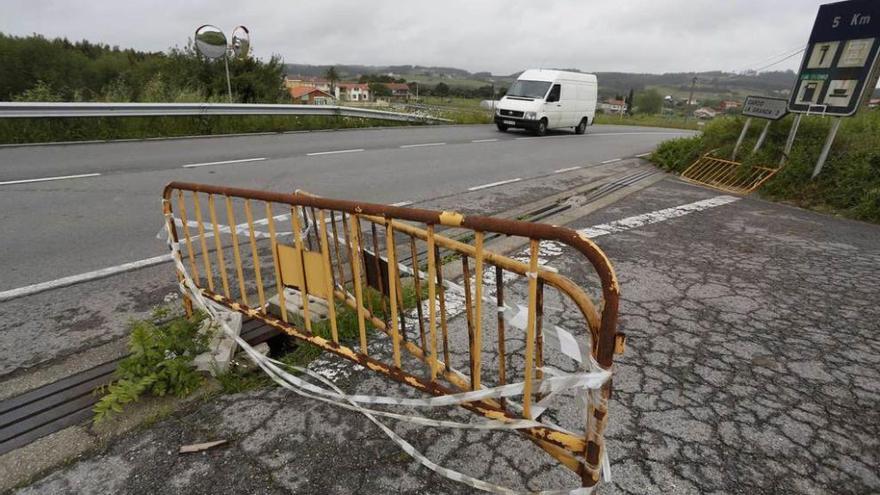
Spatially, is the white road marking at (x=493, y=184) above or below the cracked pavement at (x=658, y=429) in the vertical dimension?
above

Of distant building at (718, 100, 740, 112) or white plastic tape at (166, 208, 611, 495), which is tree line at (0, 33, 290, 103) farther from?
distant building at (718, 100, 740, 112)

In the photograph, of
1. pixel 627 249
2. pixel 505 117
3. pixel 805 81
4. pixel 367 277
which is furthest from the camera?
pixel 505 117

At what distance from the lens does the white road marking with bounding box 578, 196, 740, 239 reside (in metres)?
5.79

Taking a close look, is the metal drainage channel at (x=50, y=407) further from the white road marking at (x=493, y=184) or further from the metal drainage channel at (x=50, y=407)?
the white road marking at (x=493, y=184)

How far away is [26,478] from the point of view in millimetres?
2061

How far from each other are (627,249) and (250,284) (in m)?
3.97

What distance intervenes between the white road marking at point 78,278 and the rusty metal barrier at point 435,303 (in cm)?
32

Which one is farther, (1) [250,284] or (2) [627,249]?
(2) [627,249]

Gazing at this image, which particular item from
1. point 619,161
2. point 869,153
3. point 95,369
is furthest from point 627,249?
point 619,161

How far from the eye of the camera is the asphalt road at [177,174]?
4.58m

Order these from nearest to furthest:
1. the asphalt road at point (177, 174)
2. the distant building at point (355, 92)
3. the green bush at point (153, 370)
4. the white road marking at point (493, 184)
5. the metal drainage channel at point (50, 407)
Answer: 1. the metal drainage channel at point (50, 407)
2. the green bush at point (153, 370)
3. the asphalt road at point (177, 174)
4. the white road marking at point (493, 184)
5. the distant building at point (355, 92)

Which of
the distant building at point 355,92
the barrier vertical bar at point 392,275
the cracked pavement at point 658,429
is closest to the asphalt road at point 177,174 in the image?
the cracked pavement at point 658,429

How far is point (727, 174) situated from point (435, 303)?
962 cm

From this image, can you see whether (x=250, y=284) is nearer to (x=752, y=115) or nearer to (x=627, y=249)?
Answer: (x=627, y=249)
